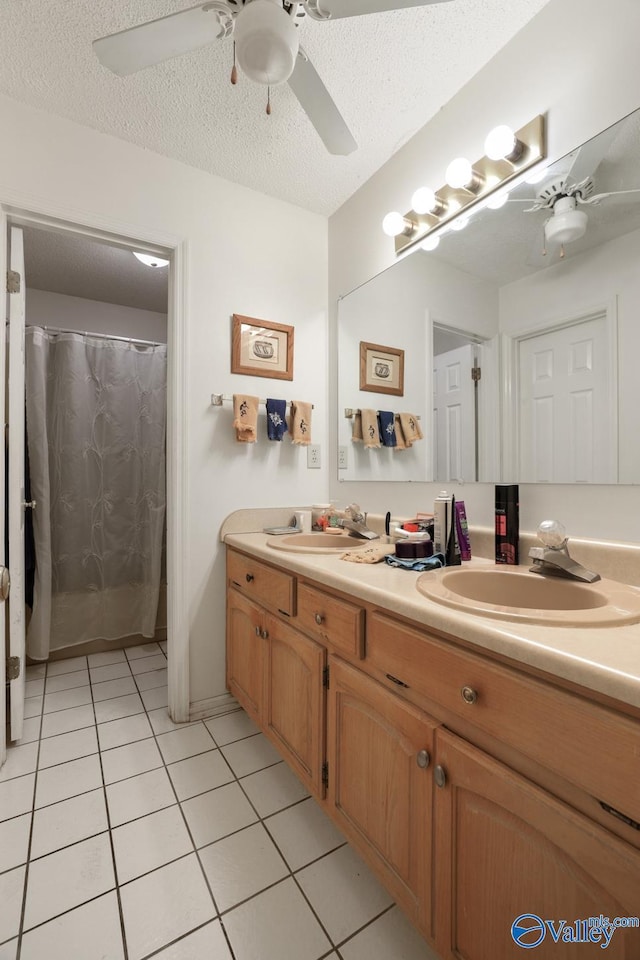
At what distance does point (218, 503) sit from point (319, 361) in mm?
901

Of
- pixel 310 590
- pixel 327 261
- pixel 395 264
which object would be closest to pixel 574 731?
pixel 310 590

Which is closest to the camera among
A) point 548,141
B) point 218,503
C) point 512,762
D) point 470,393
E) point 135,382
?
point 512,762

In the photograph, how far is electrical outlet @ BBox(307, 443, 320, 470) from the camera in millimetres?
2150

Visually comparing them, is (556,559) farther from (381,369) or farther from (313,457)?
(313,457)

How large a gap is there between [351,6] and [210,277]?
1099 mm

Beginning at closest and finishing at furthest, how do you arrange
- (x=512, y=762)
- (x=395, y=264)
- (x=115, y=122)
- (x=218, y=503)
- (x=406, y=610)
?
(x=512, y=762)
(x=406, y=610)
(x=115, y=122)
(x=395, y=264)
(x=218, y=503)

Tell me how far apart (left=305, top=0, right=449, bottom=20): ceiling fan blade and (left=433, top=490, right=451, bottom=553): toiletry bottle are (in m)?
1.23

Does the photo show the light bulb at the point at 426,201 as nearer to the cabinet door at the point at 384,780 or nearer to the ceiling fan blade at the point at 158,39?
the ceiling fan blade at the point at 158,39

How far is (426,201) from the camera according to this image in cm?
153

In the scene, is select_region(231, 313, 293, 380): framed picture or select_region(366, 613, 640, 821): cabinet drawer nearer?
select_region(366, 613, 640, 821): cabinet drawer

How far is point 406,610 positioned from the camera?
0.87 m

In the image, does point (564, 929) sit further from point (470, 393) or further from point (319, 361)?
point (319, 361)

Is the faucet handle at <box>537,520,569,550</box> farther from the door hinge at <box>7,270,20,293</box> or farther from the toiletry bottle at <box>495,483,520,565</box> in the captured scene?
the door hinge at <box>7,270,20,293</box>

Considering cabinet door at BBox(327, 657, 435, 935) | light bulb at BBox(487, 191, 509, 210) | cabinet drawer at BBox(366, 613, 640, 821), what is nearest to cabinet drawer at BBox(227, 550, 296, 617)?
cabinet door at BBox(327, 657, 435, 935)
